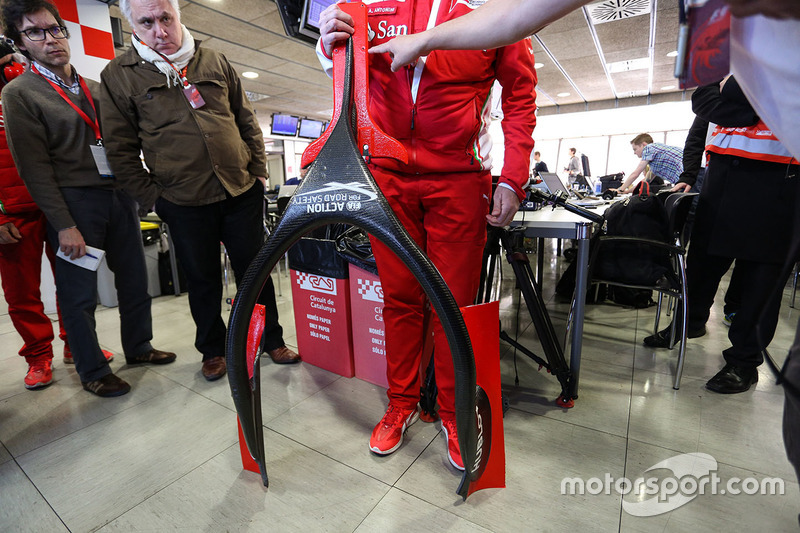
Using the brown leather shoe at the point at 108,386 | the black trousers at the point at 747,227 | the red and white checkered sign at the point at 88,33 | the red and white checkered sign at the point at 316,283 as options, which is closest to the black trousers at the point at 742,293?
the black trousers at the point at 747,227

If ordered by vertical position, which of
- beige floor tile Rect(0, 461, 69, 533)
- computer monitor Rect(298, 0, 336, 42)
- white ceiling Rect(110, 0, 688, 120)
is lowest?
beige floor tile Rect(0, 461, 69, 533)

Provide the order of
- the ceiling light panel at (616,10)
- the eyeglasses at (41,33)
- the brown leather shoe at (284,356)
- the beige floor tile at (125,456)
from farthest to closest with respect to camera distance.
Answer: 1. the ceiling light panel at (616,10)
2. the brown leather shoe at (284,356)
3. the eyeglasses at (41,33)
4. the beige floor tile at (125,456)

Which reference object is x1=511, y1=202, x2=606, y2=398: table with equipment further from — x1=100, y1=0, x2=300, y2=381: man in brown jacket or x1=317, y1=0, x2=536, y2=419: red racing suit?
x1=100, y1=0, x2=300, y2=381: man in brown jacket

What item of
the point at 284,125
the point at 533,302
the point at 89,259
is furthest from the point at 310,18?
the point at 284,125

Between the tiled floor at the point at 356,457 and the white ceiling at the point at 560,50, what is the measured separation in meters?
3.48

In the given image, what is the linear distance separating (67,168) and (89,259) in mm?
387

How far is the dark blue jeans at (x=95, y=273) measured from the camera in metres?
1.61

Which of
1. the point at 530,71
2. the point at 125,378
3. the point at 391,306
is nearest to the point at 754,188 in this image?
the point at 530,71

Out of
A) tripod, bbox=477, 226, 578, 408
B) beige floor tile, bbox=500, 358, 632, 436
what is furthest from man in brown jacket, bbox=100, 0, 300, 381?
beige floor tile, bbox=500, 358, 632, 436

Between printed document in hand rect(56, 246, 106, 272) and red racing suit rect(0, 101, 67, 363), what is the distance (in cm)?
33

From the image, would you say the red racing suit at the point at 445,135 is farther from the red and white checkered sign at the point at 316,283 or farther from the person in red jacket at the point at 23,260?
the person in red jacket at the point at 23,260

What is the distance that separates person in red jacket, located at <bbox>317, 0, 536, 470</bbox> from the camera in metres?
1.03

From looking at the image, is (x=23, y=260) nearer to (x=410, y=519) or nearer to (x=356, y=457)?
(x=356, y=457)

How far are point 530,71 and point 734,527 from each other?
1.28 m
